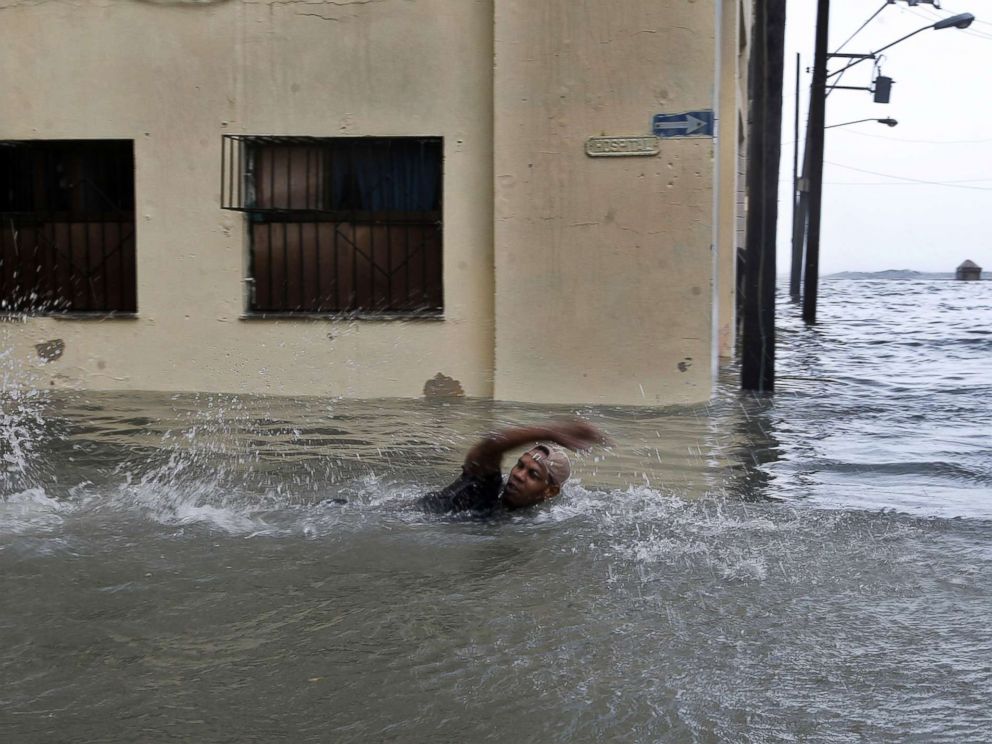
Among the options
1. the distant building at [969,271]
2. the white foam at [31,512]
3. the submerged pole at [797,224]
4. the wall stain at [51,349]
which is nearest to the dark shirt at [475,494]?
the white foam at [31,512]

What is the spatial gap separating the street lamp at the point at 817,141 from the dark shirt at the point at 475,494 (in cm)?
1800

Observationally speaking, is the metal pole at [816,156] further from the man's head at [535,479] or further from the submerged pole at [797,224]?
the man's head at [535,479]

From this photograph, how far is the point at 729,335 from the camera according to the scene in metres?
14.3

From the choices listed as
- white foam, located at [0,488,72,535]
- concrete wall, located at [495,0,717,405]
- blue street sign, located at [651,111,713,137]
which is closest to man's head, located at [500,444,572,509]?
white foam, located at [0,488,72,535]

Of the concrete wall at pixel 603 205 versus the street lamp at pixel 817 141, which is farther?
the street lamp at pixel 817 141

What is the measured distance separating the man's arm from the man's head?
12cm

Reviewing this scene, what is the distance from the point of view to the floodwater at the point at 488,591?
3383 mm

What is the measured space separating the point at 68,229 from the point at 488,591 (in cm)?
742

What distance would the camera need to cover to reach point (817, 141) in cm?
2417

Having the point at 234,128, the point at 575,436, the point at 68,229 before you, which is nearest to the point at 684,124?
the point at 234,128

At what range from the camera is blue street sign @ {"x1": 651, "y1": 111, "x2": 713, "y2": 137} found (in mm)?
9398

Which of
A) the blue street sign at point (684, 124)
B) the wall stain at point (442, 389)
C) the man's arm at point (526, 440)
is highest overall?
the blue street sign at point (684, 124)

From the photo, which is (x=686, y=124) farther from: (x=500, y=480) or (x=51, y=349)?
(x=51, y=349)

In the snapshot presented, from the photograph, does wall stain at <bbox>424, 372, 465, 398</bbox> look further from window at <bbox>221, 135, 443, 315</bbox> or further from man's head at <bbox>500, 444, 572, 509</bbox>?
man's head at <bbox>500, 444, 572, 509</bbox>
